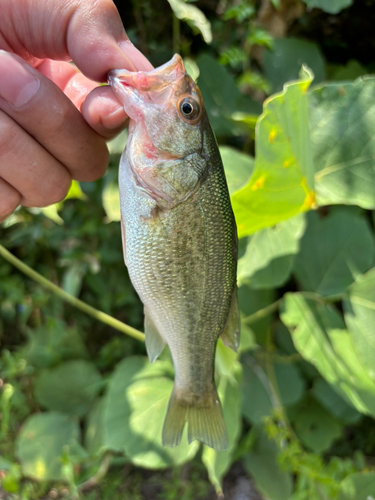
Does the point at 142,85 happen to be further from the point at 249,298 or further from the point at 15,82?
the point at 249,298

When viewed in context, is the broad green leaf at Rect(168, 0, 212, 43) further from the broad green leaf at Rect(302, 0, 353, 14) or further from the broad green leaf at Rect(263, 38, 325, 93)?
the broad green leaf at Rect(263, 38, 325, 93)

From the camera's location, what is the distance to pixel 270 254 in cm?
131

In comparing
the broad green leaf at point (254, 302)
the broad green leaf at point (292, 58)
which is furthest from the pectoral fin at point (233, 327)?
the broad green leaf at point (292, 58)

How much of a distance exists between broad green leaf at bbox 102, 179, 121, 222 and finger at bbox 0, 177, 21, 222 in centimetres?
49

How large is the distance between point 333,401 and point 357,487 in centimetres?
54

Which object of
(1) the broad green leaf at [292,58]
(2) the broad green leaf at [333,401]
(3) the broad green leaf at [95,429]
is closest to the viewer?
(1) the broad green leaf at [292,58]

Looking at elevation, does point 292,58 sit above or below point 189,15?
below

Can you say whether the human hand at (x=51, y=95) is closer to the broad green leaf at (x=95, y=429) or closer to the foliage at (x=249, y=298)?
the foliage at (x=249, y=298)

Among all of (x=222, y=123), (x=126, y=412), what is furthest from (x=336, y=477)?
(x=222, y=123)

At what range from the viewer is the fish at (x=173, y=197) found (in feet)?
2.77

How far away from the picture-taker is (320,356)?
1362mm

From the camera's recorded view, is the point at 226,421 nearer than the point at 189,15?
No

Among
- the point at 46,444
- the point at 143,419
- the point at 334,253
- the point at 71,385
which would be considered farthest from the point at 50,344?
the point at 334,253

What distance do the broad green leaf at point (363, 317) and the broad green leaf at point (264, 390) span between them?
636 millimetres
